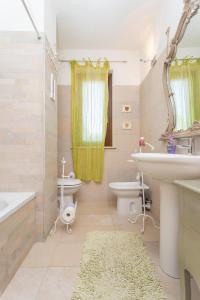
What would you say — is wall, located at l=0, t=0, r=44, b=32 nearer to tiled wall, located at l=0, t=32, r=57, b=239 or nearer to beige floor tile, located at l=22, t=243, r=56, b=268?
tiled wall, located at l=0, t=32, r=57, b=239

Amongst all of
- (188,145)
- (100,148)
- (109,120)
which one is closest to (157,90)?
(188,145)

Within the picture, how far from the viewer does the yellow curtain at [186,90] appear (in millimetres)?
1580

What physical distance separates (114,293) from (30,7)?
8.00ft

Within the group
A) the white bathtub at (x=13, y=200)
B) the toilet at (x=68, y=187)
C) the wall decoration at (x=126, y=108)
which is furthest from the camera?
the wall decoration at (x=126, y=108)

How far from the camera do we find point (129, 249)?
1699 mm

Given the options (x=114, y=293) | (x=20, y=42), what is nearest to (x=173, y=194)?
(x=114, y=293)

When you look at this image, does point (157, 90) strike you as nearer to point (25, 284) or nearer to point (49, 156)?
point (49, 156)

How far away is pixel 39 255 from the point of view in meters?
1.63

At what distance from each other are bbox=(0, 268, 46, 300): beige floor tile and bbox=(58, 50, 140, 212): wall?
181 centimetres

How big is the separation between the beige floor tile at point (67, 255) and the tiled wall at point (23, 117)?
0.81 feet

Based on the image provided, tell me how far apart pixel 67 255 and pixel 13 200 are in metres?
0.64

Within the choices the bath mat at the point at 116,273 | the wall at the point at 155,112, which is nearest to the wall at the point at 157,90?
the wall at the point at 155,112

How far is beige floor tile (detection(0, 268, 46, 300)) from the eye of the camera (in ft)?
3.87

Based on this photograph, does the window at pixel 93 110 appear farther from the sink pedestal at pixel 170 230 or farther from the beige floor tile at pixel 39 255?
the sink pedestal at pixel 170 230
